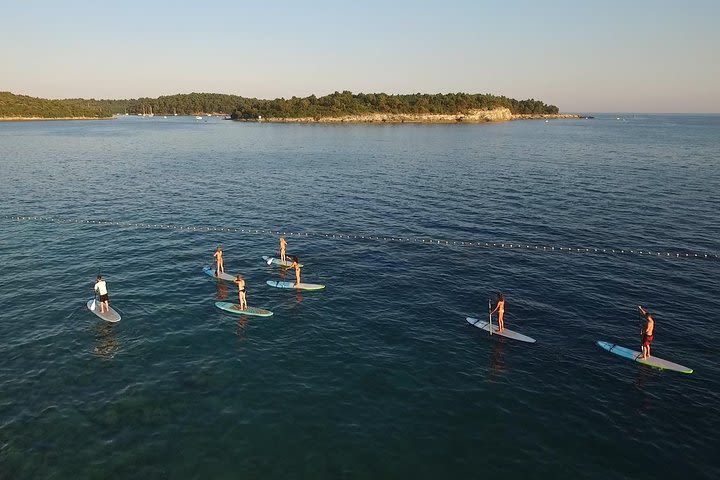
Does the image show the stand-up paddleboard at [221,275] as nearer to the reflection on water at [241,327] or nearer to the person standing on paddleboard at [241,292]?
the person standing on paddleboard at [241,292]

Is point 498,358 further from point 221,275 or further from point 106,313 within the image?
point 106,313

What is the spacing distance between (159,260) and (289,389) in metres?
23.6

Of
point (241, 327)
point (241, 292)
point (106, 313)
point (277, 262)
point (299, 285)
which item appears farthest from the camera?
point (277, 262)

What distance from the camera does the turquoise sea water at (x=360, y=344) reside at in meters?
18.7

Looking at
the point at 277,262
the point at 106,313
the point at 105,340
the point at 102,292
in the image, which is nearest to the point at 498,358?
the point at 277,262

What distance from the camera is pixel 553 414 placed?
21125mm

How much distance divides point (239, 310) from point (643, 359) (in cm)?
2378

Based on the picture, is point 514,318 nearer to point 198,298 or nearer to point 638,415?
point 638,415

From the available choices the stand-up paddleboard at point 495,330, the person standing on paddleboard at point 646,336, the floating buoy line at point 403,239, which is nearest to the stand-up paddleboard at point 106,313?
the floating buoy line at point 403,239

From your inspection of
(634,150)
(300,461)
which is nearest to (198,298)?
(300,461)

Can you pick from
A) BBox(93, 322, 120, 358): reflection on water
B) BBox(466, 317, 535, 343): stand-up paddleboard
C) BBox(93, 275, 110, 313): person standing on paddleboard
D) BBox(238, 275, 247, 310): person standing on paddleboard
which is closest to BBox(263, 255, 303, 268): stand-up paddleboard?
BBox(238, 275, 247, 310): person standing on paddleboard

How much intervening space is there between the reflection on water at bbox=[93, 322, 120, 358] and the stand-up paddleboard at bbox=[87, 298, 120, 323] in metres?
0.31

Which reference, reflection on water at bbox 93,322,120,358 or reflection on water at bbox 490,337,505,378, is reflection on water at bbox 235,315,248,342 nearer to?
reflection on water at bbox 93,322,120,358

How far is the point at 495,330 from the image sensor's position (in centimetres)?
2827
